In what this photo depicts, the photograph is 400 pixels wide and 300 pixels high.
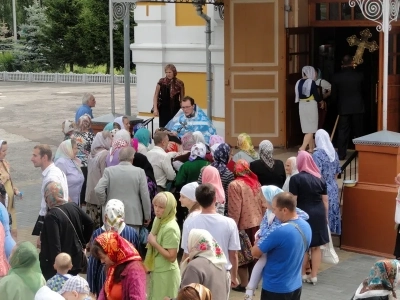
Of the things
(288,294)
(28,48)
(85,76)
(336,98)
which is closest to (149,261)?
(288,294)

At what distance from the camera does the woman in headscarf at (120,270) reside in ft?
21.8

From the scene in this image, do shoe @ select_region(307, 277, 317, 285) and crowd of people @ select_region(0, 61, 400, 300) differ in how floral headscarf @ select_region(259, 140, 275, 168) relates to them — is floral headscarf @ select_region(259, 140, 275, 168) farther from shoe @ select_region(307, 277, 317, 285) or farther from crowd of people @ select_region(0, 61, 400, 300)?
shoe @ select_region(307, 277, 317, 285)

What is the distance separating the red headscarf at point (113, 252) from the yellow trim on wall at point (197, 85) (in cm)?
1138

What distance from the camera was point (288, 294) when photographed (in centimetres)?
776

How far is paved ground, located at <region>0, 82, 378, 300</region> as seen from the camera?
1055cm

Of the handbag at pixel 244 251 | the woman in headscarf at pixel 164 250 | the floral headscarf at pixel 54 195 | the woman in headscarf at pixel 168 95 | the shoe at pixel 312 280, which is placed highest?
the woman in headscarf at pixel 168 95

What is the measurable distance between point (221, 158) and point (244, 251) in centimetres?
108

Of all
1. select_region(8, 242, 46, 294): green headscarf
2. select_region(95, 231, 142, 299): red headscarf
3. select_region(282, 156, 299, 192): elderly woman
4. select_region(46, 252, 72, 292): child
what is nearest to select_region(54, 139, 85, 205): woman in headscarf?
select_region(282, 156, 299, 192): elderly woman

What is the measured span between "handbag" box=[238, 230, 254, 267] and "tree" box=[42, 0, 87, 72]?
3481cm

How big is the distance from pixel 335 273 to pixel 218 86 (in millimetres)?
7152

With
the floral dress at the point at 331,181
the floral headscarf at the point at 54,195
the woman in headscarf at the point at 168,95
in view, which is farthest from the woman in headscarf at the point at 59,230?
the woman in headscarf at the point at 168,95

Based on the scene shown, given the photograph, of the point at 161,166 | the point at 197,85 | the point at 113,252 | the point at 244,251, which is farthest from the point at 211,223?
the point at 197,85

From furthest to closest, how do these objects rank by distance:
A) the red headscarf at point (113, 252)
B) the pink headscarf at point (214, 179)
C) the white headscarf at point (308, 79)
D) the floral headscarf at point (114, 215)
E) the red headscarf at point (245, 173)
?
the white headscarf at point (308, 79) < the red headscarf at point (245, 173) < the pink headscarf at point (214, 179) < the floral headscarf at point (114, 215) < the red headscarf at point (113, 252)

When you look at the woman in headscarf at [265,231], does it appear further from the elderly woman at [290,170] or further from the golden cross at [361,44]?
the golden cross at [361,44]
